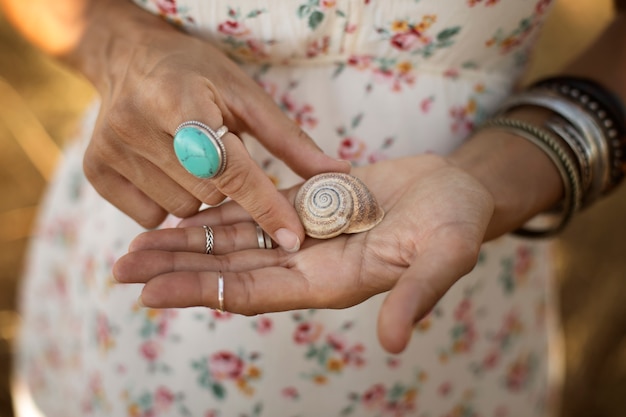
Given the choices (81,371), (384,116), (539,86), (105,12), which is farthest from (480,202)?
(81,371)

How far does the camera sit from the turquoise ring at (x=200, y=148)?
1.02m

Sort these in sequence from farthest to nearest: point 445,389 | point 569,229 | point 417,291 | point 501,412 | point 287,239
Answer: point 569,229 → point 501,412 → point 445,389 → point 287,239 → point 417,291

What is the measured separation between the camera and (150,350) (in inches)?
54.2

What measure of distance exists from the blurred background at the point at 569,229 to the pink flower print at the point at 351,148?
206 centimetres

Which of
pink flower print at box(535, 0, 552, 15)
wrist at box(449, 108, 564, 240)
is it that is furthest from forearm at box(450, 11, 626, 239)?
pink flower print at box(535, 0, 552, 15)

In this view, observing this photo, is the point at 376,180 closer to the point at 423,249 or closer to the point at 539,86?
the point at 423,249

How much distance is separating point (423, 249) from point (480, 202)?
156mm

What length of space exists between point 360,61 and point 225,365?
0.69 metres

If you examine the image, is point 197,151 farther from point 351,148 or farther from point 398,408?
point 398,408

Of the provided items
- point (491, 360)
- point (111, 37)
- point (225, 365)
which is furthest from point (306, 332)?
point (111, 37)

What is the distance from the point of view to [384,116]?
1.33 metres

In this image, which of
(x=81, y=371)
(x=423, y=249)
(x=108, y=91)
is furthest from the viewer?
(x=81, y=371)

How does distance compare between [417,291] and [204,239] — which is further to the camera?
[204,239]

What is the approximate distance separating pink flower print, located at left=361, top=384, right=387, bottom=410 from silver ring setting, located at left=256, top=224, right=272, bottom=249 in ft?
1.42
